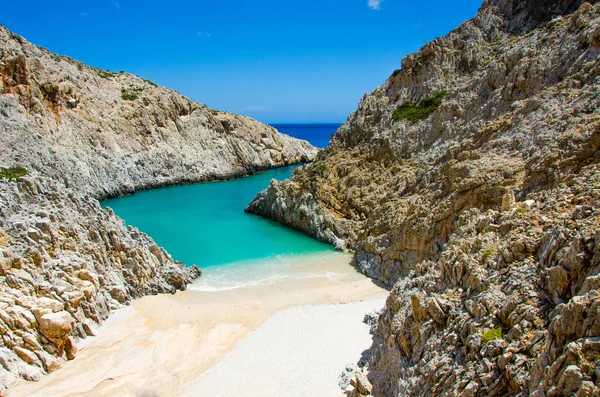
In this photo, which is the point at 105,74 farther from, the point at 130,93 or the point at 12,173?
the point at 12,173

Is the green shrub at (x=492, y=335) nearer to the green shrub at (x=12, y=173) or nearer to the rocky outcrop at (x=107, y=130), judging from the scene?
the green shrub at (x=12, y=173)

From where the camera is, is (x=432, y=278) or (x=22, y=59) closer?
(x=432, y=278)

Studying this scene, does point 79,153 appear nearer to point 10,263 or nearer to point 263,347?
point 10,263

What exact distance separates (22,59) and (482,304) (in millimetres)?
55274

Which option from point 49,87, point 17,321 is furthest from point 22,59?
point 17,321

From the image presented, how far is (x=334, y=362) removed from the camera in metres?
15.8

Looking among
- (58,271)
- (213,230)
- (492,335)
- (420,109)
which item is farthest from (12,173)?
(420,109)

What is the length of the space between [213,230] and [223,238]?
316cm

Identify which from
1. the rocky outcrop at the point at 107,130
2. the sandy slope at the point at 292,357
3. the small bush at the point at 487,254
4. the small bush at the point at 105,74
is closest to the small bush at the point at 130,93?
the rocky outcrop at the point at 107,130

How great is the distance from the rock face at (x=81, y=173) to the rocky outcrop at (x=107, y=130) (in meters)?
0.16

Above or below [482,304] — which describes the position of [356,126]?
above

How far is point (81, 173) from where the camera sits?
5175cm

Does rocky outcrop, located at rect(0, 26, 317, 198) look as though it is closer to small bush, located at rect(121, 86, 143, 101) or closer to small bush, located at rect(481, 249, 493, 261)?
small bush, located at rect(121, 86, 143, 101)

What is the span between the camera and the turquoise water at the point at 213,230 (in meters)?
29.4
